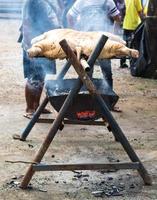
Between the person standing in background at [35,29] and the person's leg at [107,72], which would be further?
the person's leg at [107,72]

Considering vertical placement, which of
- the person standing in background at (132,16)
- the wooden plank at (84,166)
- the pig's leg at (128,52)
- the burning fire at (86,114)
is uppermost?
the pig's leg at (128,52)

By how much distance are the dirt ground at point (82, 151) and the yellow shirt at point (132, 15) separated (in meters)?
2.63

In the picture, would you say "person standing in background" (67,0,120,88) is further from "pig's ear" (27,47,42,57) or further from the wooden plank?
the wooden plank

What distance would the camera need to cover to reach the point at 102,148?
17.1 feet

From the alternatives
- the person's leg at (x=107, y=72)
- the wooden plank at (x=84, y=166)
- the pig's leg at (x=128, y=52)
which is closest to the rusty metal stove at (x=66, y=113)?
the wooden plank at (x=84, y=166)

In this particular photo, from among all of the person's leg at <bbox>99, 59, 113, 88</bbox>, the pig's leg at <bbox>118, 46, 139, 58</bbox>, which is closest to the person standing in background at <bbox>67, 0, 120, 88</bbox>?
the person's leg at <bbox>99, 59, 113, 88</bbox>

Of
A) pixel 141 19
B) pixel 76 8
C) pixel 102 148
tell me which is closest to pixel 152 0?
pixel 141 19

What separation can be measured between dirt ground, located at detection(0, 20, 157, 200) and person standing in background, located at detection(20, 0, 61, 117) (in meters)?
0.41

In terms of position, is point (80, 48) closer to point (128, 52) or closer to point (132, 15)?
point (128, 52)

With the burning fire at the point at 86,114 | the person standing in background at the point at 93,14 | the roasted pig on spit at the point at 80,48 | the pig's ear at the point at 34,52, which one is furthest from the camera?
the person standing in background at the point at 93,14

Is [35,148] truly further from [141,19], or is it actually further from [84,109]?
[141,19]

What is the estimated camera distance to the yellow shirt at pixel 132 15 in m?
10.3

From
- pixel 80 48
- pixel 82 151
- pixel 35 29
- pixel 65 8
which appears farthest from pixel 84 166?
pixel 65 8

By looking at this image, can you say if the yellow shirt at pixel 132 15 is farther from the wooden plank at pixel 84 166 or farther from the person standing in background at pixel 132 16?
the wooden plank at pixel 84 166
